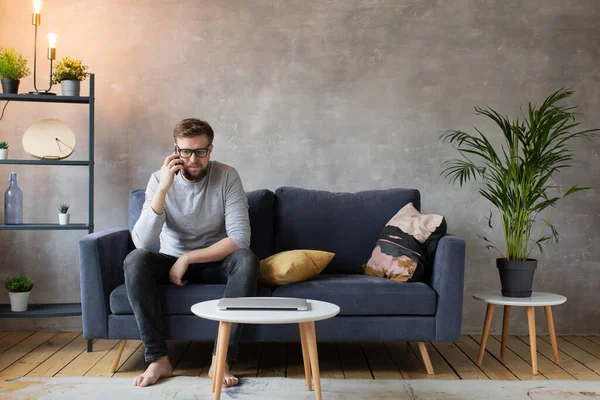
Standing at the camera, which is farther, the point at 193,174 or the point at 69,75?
the point at 69,75

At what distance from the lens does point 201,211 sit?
3186mm

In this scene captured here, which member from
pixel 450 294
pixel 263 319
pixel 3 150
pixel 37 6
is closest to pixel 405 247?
pixel 450 294

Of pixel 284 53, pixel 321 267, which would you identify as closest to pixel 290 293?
pixel 321 267

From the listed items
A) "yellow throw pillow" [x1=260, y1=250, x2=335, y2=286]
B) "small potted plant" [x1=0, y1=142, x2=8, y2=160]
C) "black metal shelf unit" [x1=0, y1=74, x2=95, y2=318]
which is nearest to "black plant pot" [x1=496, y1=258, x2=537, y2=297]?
"yellow throw pillow" [x1=260, y1=250, x2=335, y2=286]

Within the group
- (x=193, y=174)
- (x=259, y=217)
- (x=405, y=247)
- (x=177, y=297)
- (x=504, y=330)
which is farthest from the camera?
(x=259, y=217)

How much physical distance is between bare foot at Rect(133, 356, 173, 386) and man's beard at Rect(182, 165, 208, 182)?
2.68ft

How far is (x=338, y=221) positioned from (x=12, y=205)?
1.75m

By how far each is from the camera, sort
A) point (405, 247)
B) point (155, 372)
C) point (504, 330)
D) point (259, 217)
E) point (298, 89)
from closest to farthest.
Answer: point (155, 372), point (405, 247), point (504, 330), point (259, 217), point (298, 89)

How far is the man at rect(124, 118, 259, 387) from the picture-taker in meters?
2.89

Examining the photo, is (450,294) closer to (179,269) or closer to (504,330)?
(504,330)

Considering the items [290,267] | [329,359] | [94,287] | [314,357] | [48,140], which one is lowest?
[329,359]

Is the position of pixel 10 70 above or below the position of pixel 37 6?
below

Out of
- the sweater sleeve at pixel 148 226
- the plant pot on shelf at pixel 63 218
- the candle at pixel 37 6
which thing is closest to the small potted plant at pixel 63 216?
the plant pot on shelf at pixel 63 218

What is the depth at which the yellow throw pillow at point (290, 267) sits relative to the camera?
3043mm
